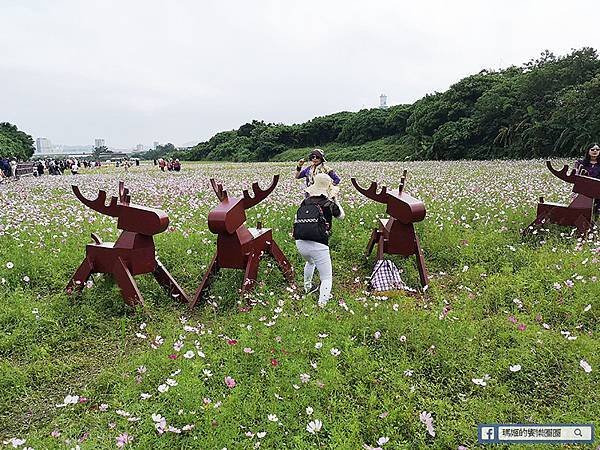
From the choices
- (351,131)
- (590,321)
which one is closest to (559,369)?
(590,321)

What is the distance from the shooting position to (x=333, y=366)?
4.14 m

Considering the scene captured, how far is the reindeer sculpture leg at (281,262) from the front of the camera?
6225 mm

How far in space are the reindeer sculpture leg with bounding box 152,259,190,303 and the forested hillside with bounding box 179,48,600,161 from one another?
2596 cm

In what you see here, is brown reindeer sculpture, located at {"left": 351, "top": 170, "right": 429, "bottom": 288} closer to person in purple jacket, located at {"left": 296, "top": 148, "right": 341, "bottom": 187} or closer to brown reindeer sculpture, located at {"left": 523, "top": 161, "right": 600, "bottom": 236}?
person in purple jacket, located at {"left": 296, "top": 148, "right": 341, "bottom": 187}

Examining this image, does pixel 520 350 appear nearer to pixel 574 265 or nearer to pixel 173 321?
pixel 574 265

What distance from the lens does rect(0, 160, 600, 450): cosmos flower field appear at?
11.5 feet

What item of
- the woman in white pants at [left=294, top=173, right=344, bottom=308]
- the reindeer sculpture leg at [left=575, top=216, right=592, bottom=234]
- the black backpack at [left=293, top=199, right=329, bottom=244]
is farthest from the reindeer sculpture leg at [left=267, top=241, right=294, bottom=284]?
the reindeer sculpture leg at [left=575, top=216, right=592, bottom=234]

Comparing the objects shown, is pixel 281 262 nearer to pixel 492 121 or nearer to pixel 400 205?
pixel 400 205

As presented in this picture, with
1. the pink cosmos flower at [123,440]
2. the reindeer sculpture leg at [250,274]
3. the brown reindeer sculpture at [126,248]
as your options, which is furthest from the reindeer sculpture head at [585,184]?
the pink cosmos flower at [123,440]

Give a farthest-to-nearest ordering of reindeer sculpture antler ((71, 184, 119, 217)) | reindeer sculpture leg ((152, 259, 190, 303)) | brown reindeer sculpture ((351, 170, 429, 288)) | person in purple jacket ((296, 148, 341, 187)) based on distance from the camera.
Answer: person in purple jacket ((296, 148, 341, 187)), brown reindeer sculpture ((351, 170, 429, 288)), reindeer sculpture leg ((152, 259, 190, 303)), reindeer sculpture antler ((71, 184, 119, 217))

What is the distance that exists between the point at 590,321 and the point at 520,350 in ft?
3.59

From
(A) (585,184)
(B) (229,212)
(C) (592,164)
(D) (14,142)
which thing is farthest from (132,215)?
(D) (14,142)

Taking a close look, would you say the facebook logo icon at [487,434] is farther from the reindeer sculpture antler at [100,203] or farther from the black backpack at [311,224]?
the reindeer sculpture antler at [100,203]

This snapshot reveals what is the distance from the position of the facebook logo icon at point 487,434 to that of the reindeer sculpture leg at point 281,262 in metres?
3.24
